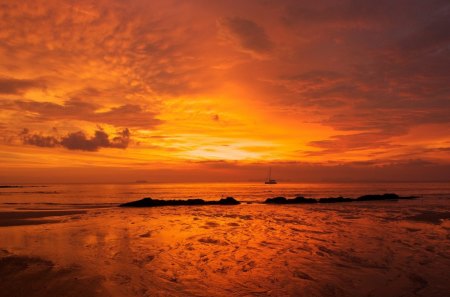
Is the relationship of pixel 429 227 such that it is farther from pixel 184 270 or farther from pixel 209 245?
pixel 184 270

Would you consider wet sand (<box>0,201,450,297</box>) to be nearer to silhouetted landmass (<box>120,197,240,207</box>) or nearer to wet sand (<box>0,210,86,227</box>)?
wet sand (<box>0,210,86,227</box>)

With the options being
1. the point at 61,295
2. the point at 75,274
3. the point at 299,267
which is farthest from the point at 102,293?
the point at 299,267

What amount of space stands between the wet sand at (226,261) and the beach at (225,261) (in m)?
0.03

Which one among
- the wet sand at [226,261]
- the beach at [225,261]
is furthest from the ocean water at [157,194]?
the beach at [225,261]

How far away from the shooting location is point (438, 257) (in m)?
14.2

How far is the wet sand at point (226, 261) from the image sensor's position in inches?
398

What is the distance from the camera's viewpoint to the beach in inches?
397

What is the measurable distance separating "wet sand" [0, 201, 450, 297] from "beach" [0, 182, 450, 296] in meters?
0.03

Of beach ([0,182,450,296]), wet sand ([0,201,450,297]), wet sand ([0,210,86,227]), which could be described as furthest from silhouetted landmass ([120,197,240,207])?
beach ([0,182,450,296])

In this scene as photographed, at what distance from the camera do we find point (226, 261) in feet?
44.1

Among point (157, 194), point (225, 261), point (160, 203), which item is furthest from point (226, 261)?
point (157, 194)

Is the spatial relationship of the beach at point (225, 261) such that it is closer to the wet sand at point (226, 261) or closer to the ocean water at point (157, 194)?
the wet sand at point (226, 261)

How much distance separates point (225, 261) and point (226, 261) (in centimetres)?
4

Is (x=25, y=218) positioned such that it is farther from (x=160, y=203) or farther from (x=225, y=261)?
(x=225, y=261)
